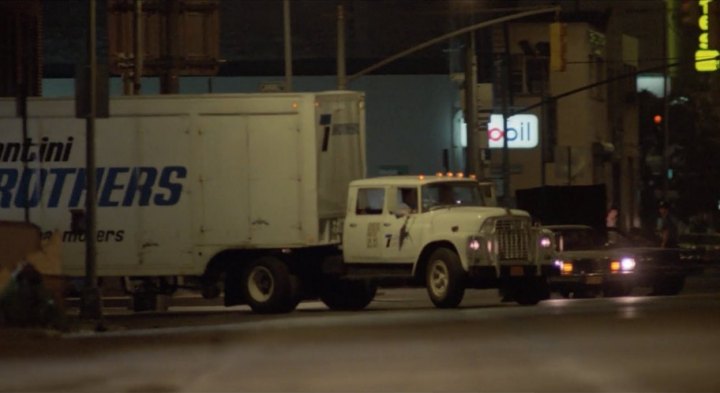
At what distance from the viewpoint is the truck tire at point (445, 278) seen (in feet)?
75.3

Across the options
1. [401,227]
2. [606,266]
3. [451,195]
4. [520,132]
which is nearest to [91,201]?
[401,227]

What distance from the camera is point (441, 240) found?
23.3 meters

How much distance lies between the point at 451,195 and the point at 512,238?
145cm

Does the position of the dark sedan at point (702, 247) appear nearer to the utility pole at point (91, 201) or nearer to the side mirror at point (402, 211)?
the side mirror at point (402, 211)

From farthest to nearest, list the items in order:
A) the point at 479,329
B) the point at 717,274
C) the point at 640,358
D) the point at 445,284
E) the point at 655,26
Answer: the point at 655,26 → the point at 717,274 → the point at 445,284 → the point at 479,329 → the point at 640,358

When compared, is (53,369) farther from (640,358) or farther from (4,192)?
(4,192)

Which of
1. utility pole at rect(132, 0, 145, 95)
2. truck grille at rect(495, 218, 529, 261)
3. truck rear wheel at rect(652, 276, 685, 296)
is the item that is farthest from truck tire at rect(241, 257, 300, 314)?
truck rear wheel at rect(652, 276, 685, 296)

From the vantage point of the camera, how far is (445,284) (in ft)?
75.9

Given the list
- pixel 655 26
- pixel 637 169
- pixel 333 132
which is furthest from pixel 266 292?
pixel 655 26

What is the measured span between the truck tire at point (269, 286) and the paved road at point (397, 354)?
197 centimetres

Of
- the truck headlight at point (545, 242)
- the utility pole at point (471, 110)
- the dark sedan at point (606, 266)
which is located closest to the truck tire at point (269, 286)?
the truck headlight at point (545, 242)

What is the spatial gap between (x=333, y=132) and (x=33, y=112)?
5.02m

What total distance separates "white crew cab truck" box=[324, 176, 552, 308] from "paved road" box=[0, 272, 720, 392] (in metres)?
1.73

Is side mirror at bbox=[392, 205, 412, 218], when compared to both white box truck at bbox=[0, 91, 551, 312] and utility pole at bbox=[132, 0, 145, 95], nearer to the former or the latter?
white box truck at bbox=[0, 91, 551, 312]
